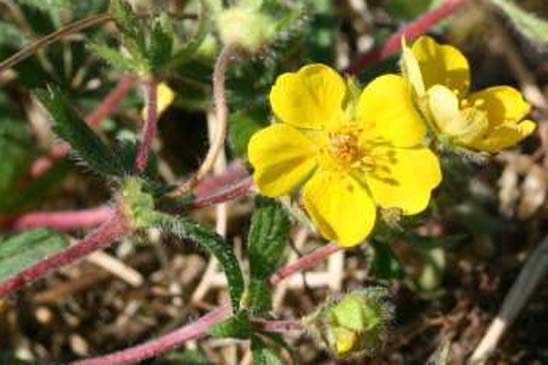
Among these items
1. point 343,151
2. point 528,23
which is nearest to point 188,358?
point 343,151

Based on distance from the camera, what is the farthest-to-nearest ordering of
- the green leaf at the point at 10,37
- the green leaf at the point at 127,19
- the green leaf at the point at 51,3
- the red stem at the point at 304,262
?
the green leaf at the point at 10,37, the green leaf at the point at 51,3, the red stem at the point at 304,262, the green leaf at the point at 127,19

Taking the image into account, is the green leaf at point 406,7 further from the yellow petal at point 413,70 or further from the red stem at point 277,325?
the red stem at point 277,325

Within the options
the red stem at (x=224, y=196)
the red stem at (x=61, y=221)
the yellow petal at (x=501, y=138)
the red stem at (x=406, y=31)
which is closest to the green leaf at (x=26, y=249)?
the red stem at (x=61, y=221)

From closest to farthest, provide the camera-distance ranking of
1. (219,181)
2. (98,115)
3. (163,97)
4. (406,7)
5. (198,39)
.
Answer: (198,39), (163,97), (219,181), (98,115), (406,7)

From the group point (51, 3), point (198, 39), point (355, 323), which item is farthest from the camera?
point (51, 3)

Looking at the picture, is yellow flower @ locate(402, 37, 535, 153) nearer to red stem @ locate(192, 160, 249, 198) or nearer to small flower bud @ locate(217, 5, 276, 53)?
small flower bud @ locate(217, 5, 276, 53)

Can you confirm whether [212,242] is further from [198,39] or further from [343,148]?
[198,39]

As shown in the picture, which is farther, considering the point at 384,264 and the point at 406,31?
the point at 406,31
